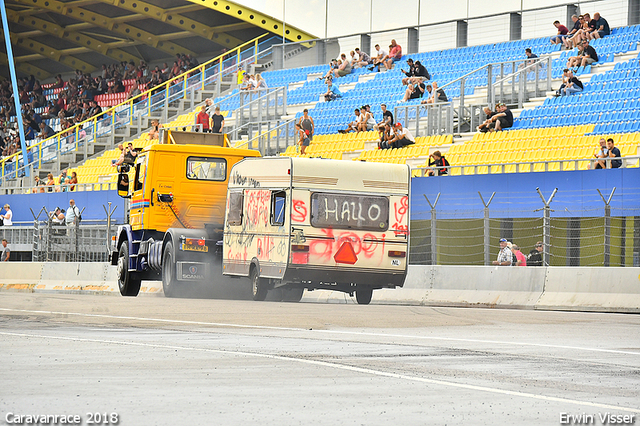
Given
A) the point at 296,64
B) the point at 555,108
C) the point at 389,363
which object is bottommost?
the point at 389,363

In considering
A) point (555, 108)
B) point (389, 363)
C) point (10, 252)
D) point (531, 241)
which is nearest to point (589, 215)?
point (531, 241)

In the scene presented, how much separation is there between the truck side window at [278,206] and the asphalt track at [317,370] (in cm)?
501

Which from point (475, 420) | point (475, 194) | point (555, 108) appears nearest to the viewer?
point (475, 420)

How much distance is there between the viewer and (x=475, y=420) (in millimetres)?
5738

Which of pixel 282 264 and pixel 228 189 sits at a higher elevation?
pixel 228 189

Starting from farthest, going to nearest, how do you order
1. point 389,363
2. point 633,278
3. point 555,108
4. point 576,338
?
1. point 555,108
2. point 633,278
3. point 576,338
4. point 389,363

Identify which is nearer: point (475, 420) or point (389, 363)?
point (475, 420)

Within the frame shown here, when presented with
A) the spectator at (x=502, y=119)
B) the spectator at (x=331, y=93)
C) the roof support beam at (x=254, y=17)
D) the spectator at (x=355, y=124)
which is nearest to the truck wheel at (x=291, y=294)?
the spectator at (x=502, y=119)

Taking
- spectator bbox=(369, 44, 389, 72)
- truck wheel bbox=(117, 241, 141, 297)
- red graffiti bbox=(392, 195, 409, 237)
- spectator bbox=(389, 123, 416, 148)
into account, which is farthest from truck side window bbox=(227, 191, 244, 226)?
spectator bbox=(369, 44, 389, 72)

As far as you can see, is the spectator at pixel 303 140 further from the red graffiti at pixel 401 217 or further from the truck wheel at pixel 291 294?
the red graffiti at pixel 401 217

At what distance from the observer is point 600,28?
107ft

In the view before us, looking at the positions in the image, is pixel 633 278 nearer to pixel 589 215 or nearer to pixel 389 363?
pixel 589 215

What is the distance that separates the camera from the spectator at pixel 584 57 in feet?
99.8

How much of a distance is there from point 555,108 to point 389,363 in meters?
20.9
